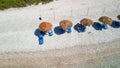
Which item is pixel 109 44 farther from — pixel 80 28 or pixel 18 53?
pixel 18 53

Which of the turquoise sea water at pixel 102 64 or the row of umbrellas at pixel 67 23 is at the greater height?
the row of umbrellas at pixel 67 23

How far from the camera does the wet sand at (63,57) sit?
1053 inches

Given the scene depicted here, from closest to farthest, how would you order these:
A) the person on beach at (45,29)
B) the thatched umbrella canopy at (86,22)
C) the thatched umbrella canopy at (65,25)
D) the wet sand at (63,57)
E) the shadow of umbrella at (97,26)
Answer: the wet sand at (63,57) → the person on beach at (45,29) → the thatched umbrella canopy at (65,25) → the thatched umbrella canopy at (86,22) → the shadow of umbrella at (97,26)

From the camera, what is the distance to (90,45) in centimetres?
2889

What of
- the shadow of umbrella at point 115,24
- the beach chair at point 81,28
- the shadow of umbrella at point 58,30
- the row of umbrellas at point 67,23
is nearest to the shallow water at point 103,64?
the beach chair at point 81,28

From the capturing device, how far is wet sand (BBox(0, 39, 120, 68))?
26734 mm

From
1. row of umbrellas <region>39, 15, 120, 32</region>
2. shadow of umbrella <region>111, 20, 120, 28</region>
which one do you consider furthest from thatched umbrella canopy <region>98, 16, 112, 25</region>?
shadow of umbrella <region>111, 20, 120, 28</region>

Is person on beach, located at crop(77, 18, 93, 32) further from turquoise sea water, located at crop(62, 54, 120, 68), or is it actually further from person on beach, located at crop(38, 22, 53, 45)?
turquoise sea water, located at crop(62, 54, 120, 68)

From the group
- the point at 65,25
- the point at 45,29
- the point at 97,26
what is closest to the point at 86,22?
the point at 97,26

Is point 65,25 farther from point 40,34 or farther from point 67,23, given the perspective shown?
point 40,34

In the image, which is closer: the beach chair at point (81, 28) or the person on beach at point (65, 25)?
the person on beach at point (65, 25)

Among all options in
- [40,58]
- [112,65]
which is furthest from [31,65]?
[112,65]

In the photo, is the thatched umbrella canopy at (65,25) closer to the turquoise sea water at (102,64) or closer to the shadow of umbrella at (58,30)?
the shadow of umbrella at (58,30)

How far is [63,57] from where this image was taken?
2755 cm
